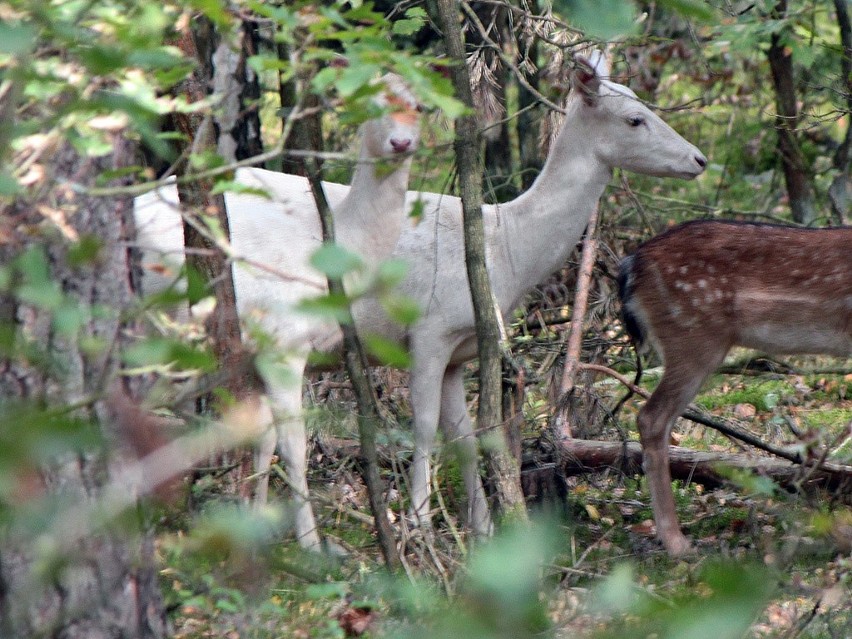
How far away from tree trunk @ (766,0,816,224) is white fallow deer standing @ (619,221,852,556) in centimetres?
331

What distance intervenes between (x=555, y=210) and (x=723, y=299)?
919 millimetres

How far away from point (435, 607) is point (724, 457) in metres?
2.98

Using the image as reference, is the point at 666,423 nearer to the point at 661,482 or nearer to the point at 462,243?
the point at 661,482

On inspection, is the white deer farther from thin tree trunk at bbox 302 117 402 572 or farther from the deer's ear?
thin tree trunk at bbox 302 117 402 572

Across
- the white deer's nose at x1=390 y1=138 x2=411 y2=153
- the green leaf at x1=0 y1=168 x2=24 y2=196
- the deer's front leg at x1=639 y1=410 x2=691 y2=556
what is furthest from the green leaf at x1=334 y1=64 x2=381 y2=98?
the deer's front leg at x1=639 y1=410 x2=691 y2=556

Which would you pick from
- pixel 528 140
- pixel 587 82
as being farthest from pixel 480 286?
pixel 528 140

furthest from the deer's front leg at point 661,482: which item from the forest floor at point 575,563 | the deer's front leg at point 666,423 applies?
the forest floor at point 575,563

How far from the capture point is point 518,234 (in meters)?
5.86

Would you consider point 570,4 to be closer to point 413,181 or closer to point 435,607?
point 435,607

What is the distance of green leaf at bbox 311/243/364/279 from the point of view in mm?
1527

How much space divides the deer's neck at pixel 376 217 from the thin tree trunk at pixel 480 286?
0.92m

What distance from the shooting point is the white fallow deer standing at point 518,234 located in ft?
18.4

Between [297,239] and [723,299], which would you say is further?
[723,299]

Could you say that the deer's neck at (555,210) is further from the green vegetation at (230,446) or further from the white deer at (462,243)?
the green vegetation at (230,446)
